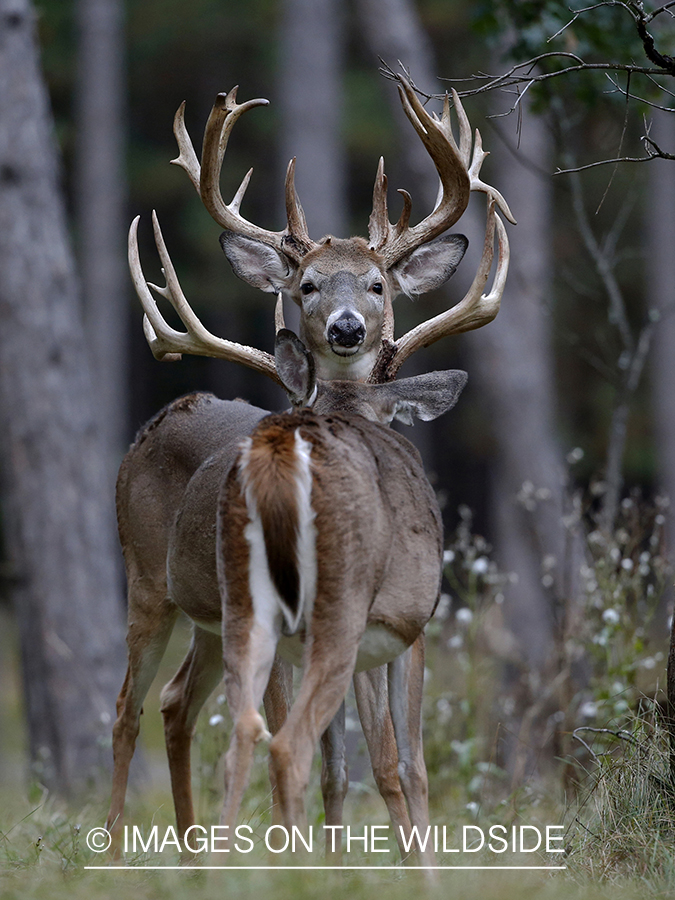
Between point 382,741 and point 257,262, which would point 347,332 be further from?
point 382,741

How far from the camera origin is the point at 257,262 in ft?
17.9

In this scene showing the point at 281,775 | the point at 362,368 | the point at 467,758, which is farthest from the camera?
the point at 467,758

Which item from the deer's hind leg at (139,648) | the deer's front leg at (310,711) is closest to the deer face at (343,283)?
the deer's hind leg at (139,648)

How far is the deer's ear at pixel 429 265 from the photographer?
5.45 meters

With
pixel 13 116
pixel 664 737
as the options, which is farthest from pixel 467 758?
pixel 13 116

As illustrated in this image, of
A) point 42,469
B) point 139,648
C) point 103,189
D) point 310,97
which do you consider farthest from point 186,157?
point 103,189

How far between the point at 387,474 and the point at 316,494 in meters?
0.46

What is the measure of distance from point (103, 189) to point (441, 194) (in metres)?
18.4

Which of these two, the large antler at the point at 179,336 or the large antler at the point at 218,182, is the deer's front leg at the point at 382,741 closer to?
the large antler at the point at 179,336

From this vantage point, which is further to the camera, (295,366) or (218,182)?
(218,182)

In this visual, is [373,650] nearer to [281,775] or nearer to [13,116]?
[281,775]

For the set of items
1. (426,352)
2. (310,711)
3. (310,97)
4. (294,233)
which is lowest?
(426,352)

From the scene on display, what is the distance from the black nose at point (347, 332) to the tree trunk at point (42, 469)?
166 inches

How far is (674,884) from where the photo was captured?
3668 mm
